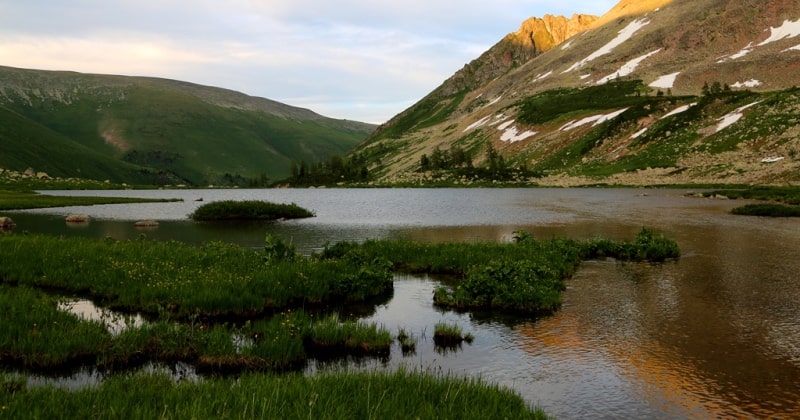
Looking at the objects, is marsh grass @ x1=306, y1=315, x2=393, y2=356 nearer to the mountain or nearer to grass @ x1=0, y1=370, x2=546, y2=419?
grass @ x1=0, y1=370, x2=546, y2=419

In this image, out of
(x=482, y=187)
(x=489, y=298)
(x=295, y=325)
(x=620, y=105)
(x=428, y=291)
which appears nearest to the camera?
(x=295, y=325)

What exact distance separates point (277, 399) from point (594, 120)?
551 ft

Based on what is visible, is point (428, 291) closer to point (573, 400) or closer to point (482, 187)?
point (573, 400)

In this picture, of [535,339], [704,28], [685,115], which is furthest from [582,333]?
[704,28]

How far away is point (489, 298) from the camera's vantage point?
20.5 m

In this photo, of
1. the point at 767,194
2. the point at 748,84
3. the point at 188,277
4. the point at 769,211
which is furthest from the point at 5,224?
the point at 748,84

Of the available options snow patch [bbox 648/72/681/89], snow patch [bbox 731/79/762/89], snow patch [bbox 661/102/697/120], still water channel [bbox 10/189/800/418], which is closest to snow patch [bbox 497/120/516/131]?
snow patch [bbox 648/72/681/89]

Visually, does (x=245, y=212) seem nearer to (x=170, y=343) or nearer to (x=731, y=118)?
(x=170, y=343)

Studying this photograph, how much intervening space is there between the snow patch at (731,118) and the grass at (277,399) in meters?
131

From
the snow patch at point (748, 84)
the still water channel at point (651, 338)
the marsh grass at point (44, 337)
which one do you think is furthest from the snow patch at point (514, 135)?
the marsh grass at point (44, 337)

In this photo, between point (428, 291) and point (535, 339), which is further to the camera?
point (428, 291)

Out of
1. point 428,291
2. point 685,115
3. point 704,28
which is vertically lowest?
point 428,291

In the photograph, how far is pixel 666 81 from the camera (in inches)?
7032

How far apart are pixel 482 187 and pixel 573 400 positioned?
125 m
